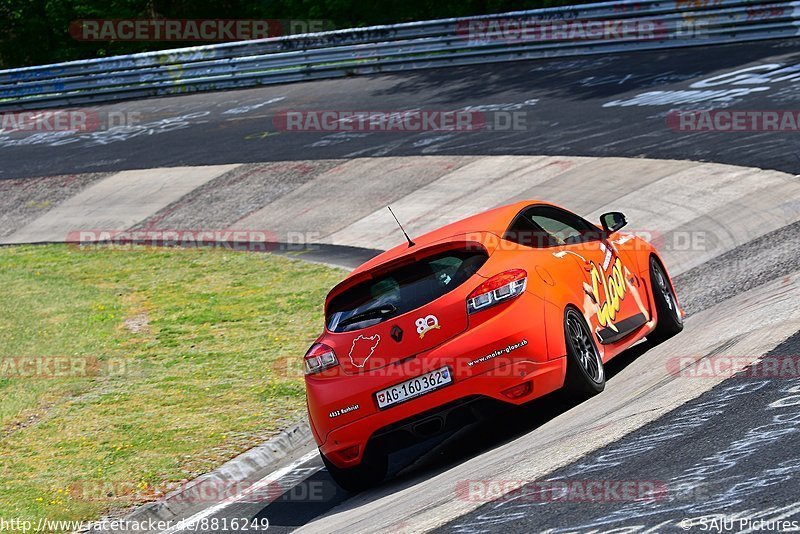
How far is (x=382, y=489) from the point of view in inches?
308

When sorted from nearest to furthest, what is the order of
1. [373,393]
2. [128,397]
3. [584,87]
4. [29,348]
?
[373,393] → [128,397] → [29,348] → [584,87]

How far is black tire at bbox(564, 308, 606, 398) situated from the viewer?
7.67 m

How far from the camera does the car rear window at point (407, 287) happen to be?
765 cm

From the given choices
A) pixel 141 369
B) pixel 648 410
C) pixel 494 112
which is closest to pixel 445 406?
pixel 648 410

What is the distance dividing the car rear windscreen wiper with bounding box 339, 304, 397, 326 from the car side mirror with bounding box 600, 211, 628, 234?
251 cm

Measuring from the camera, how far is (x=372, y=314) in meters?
7.72

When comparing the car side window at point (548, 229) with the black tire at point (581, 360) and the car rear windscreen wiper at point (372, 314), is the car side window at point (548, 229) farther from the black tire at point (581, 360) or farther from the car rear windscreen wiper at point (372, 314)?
the car rear windscreen wiper at point (372, 314)

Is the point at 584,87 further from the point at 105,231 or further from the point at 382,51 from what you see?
the point at 105,231

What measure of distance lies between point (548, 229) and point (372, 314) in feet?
5.83

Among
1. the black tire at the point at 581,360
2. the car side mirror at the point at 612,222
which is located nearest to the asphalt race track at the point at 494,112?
the car side mirror at the point at 612,222

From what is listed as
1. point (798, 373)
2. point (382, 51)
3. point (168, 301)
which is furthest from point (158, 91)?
point (798, 373)

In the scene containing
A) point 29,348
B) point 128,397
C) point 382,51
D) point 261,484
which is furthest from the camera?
point 382,51

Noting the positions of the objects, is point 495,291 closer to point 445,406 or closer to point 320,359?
point 445,406

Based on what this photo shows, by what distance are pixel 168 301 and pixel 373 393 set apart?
7627mm
